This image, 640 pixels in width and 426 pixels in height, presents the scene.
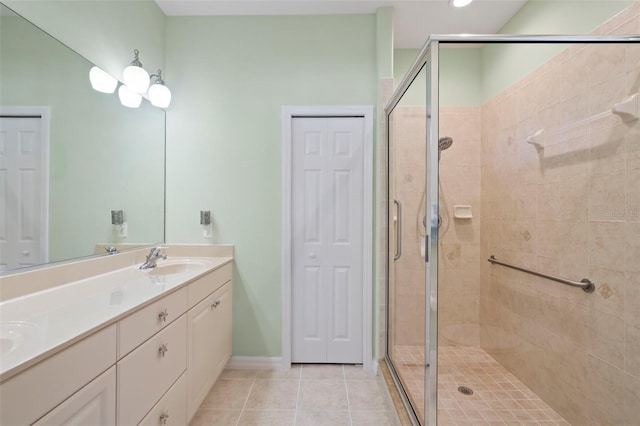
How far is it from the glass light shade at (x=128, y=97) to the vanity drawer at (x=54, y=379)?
1549mm

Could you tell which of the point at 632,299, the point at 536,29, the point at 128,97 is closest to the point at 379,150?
the point at 536,29

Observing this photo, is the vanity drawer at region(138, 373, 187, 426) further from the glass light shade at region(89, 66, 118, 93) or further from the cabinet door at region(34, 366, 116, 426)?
the glass light shade at region(89, 66, 118, 93)

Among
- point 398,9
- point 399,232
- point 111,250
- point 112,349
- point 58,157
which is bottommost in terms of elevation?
point 112,349

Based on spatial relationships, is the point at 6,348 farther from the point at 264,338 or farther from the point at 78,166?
the point at 264,338

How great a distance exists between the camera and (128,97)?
5.98 feet

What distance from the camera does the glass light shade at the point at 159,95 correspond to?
201 cm

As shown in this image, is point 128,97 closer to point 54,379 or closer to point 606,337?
point 54,379

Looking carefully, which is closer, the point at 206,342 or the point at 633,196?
the point at 633,196

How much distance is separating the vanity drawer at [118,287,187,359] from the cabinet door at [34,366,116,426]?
0.09 meters

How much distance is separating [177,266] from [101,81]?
4.18 feet

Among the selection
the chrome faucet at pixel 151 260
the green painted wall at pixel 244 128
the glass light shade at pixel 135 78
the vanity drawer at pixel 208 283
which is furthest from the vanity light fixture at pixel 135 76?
the vanity drawer at pixel 208 283

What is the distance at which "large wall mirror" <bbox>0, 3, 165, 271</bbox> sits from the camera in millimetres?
1144

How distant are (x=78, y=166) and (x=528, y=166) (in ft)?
8.99

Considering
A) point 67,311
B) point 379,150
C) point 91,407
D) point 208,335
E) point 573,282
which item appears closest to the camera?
point 91,407
